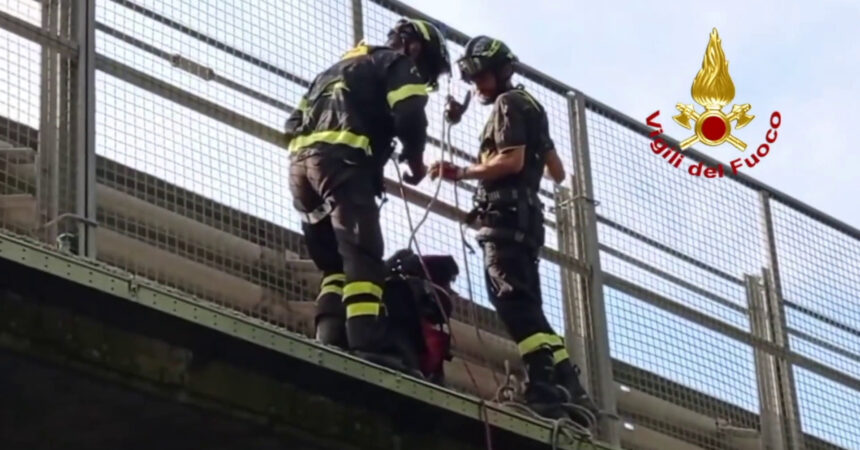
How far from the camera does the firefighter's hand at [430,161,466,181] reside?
38.0 feet

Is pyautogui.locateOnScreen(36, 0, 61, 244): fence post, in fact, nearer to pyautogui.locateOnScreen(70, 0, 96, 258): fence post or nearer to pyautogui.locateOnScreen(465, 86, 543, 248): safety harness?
pyautogui.locateOnScreen(70, 0, 96, 258): fence post

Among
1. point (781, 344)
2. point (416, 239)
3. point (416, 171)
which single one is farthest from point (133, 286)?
point (781, 344)

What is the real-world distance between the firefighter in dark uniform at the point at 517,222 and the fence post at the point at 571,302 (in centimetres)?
71

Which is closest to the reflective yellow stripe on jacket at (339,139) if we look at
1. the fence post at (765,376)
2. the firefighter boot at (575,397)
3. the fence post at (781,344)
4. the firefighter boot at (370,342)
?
the firefighter boot at (370,342)

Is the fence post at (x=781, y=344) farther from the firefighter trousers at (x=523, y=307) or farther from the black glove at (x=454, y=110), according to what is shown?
the black glove at (x=454, y=110)

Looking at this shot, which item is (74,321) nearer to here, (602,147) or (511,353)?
(511,353)

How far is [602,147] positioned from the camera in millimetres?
13156

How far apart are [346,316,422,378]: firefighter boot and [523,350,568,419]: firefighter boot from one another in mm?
1019

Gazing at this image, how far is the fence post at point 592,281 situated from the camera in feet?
40.7

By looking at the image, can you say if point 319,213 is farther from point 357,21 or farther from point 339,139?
point 357,21

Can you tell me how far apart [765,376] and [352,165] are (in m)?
4.08

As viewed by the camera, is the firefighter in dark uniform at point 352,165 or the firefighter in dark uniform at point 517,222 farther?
the firefighter in dark uniform at point 517,222

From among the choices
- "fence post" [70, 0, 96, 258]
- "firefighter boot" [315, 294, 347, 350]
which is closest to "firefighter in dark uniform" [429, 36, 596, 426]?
"firefighter boot" [315, 294, 347, 350]

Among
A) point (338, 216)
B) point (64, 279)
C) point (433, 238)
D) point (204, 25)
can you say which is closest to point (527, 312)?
point (433, 238)
